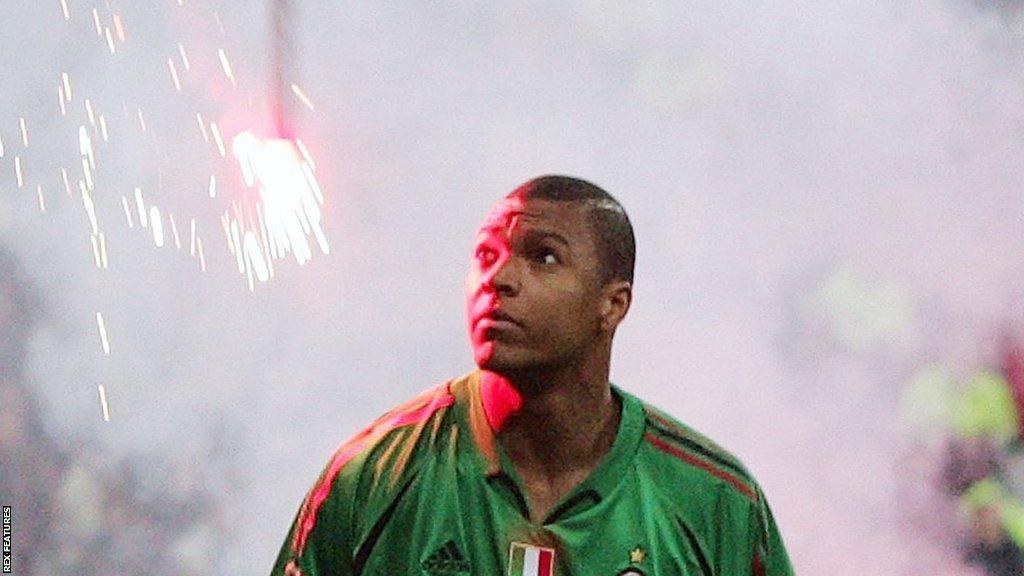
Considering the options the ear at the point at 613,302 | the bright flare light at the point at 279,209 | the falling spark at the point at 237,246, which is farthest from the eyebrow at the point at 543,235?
the falling spark at the point at 237,246

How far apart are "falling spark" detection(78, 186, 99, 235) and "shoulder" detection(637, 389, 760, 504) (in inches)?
73.5

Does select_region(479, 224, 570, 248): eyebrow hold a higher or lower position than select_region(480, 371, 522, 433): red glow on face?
higher

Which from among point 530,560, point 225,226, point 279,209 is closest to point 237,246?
point 225,226

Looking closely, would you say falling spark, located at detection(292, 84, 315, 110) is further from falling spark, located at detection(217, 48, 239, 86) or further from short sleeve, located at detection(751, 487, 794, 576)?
short sleeve, located at detection(751, 487, 794, 576)

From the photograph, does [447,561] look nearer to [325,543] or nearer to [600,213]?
[325,543]

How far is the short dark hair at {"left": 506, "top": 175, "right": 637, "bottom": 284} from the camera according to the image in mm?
2441

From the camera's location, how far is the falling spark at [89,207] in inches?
157

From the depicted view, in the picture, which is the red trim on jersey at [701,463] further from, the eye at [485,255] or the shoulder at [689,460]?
the eye at [485,255]

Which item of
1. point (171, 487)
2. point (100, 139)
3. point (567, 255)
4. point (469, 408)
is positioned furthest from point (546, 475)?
point (100, 139)

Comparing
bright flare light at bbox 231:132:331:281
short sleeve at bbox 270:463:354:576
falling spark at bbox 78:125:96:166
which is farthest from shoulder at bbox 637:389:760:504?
falling spark at bbox 78:125:96:166

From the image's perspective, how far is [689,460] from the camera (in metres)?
2.55

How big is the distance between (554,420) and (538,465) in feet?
0.25

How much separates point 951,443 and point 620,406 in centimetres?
159

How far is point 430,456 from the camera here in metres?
2.49
